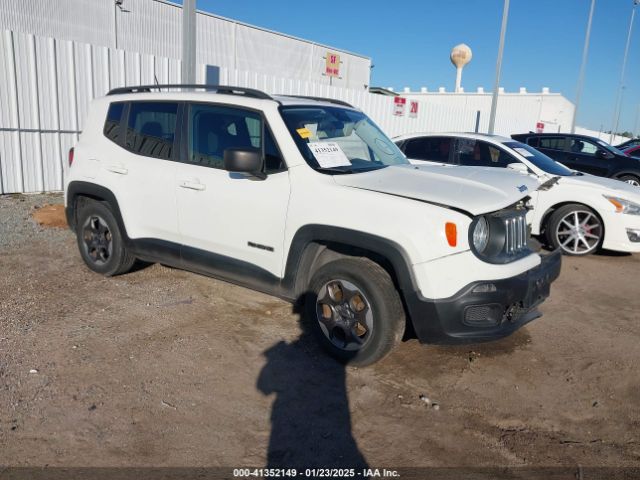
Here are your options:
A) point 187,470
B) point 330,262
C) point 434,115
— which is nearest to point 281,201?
point 330,262

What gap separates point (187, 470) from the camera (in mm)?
2672

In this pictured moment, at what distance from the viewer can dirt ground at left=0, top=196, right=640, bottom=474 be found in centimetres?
288

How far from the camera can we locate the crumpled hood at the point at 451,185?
11.2 feet

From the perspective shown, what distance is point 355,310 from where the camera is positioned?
12.1ft

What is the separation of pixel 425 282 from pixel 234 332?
177 cm

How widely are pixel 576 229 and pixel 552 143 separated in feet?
19.0

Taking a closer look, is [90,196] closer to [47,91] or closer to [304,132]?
[304,132]

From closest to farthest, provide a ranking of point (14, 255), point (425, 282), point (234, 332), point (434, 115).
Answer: point (425, 282) < point (234, 332) < point (14, 255) < point (434, 115)

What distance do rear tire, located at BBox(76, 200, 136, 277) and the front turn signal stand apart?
3.30 meters

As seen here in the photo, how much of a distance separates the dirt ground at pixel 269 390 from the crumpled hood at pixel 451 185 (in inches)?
50.4

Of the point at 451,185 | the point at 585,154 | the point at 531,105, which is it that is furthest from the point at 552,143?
the point at 531,105

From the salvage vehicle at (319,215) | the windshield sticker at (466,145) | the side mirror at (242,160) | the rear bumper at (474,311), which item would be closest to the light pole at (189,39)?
the salvage vehicle at (319,215)

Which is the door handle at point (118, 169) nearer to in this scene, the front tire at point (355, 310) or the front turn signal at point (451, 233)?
the front tire at point (355, 310)

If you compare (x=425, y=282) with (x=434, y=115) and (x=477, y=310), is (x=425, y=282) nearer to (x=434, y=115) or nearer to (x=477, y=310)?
(x=477, y=310)
